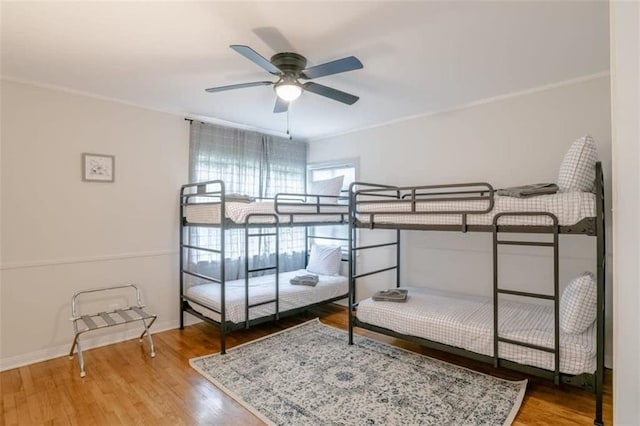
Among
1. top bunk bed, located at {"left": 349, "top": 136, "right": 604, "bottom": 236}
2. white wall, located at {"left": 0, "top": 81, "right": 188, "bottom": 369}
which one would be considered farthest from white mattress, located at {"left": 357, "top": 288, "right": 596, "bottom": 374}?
white wall, located at {"left": 0, "top": 81, "right": 188, "bottom": 369}

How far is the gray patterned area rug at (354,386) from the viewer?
82.9 inches

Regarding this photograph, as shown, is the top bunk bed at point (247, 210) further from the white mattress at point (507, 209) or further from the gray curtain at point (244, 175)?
the white mattress at point (507, 209)

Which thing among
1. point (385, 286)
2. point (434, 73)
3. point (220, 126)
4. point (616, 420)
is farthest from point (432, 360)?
point (220, 126)

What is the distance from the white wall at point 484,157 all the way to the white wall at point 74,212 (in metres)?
2.45

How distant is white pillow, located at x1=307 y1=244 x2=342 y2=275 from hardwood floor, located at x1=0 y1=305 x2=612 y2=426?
1.60 m

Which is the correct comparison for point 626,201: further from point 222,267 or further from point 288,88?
point 222,267

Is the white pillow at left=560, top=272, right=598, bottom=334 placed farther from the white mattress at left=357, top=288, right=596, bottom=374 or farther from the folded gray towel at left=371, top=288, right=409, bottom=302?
the folded gray towel at left=371, top=288, right=409, bottom=302

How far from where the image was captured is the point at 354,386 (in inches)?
96.4

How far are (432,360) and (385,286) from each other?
139 cm

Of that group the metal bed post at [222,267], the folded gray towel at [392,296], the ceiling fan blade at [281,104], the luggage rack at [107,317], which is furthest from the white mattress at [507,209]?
the luggage rack at [107,317]

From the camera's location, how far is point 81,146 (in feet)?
10.3

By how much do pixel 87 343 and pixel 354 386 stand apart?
2.62 meters

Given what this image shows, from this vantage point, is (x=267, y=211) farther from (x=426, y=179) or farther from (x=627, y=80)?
(x=627, y=80)

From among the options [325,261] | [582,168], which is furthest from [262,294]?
[582,168]
